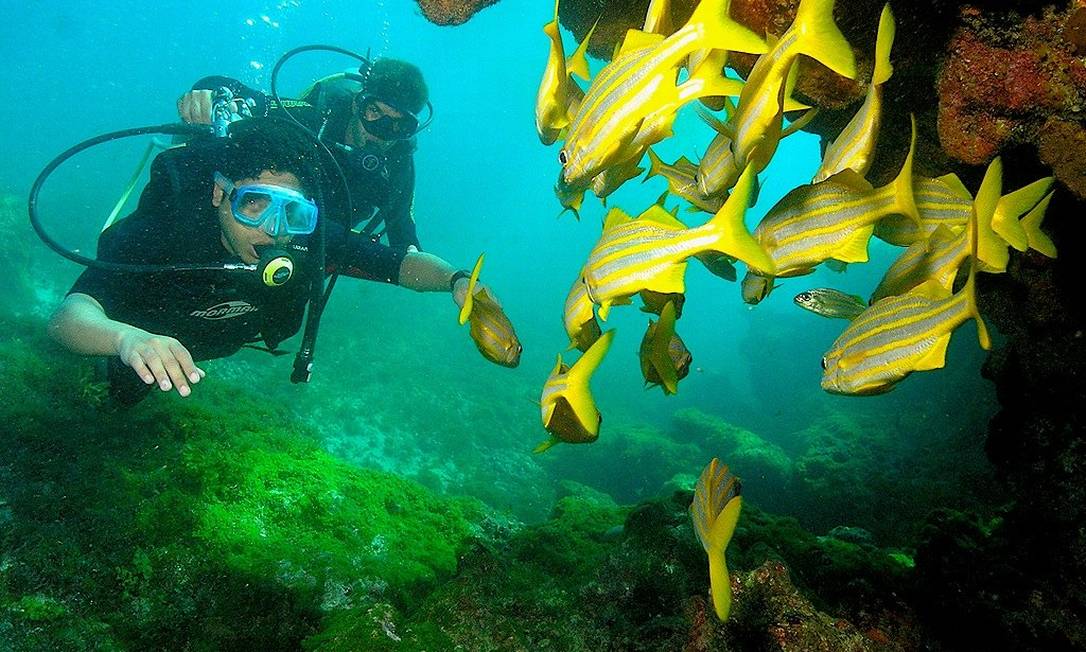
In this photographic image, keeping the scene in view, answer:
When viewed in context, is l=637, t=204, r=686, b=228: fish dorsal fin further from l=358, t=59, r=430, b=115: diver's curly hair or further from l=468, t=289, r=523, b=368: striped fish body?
l=358, t=59, r=430, b=115: diver's curly hair

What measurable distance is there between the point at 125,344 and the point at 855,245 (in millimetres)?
4090

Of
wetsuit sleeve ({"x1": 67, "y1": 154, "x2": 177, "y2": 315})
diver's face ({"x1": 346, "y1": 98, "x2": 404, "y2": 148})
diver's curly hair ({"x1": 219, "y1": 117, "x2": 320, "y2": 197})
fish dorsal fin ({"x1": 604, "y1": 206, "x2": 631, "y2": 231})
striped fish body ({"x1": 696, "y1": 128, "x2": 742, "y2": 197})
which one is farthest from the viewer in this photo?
diver's face ({"x1": 346, "y1": 98, "x2": 404, "y2": 148})

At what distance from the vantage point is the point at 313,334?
198 inches

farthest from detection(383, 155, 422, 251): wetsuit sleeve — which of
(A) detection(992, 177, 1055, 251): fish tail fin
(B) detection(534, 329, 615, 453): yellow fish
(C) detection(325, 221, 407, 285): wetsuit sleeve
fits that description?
(A) detection(992, 177, 1055, 251): fish tail fin

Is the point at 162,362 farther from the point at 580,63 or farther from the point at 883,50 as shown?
the point at 883,50

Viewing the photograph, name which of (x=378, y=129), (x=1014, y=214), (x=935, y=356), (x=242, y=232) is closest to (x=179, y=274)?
(x=242, y=232)

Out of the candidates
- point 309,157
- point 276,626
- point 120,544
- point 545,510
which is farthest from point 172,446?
point 545,510

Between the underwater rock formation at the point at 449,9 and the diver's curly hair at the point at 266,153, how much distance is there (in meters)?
2.59

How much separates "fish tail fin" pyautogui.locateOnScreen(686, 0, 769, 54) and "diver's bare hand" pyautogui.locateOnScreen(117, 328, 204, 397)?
10.6 ft

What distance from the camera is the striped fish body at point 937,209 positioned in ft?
6.86

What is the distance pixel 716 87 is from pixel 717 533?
1.55 meters

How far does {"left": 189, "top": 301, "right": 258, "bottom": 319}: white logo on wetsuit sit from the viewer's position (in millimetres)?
4488

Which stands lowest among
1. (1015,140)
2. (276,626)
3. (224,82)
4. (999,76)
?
(276,626)

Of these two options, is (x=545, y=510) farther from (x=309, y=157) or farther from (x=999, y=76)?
(x=999, y=76)
